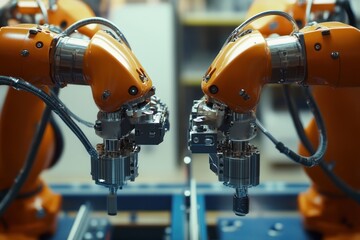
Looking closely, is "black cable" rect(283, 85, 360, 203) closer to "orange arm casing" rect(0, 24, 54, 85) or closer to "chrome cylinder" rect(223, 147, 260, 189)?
"chrome cylinder" rect(223, 147, 260, 189)

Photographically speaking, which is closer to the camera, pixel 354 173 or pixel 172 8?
pixel 354 173

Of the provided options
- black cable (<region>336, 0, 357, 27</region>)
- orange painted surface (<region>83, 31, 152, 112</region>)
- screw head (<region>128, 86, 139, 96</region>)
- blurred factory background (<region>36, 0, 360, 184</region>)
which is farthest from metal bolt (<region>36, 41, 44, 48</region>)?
blurred factory background (<region>36, 0, 360, 184</region>)

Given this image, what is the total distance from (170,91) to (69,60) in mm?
1991

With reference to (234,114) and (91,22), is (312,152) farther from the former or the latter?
(91,22)

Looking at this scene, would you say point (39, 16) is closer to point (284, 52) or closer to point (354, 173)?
point (284, 52)

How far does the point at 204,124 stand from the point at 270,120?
2.21m

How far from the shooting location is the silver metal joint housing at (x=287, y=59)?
3.29ft

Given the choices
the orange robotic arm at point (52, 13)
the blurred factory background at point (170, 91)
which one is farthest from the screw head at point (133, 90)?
the blurred factory background at point (170, 91)

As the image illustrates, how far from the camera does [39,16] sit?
1.42 meters

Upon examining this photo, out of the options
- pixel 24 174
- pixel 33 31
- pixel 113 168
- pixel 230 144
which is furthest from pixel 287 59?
pixel 24 174

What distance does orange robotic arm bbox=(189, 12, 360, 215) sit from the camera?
0.98 meters

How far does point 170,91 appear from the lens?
2998mm

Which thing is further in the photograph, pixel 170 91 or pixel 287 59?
pixel 170 91

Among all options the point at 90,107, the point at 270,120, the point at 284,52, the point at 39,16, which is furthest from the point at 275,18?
the point at 270,120
